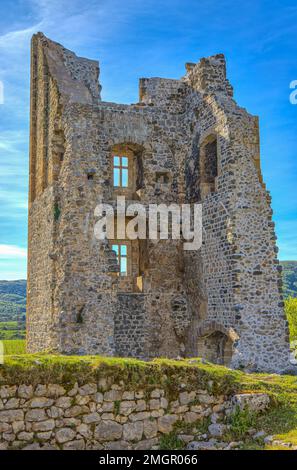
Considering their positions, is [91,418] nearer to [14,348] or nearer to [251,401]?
[251,401]

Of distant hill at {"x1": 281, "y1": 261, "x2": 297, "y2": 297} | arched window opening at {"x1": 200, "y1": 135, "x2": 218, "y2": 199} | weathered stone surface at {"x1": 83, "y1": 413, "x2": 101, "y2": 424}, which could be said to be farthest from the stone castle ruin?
distant hill at {"x1": 281, "y1": 261, "x2": 297, "y2": 297}

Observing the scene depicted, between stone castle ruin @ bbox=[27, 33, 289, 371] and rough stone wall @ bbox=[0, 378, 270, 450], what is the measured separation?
5.88m

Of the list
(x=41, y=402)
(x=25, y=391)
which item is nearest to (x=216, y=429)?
(x=41, y=402)

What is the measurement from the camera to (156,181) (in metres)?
19.9

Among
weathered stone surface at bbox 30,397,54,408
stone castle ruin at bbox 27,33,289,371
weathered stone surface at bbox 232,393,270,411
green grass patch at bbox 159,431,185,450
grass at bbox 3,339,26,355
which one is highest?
stone castle ruin at bbox 27,33,289,371

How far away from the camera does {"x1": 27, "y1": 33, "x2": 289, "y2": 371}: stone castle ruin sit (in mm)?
16203

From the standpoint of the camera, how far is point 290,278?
135m

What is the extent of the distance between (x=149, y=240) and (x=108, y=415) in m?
11.1

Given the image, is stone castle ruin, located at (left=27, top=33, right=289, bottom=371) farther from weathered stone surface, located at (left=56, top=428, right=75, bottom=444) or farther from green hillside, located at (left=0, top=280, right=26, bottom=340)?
green hillside, located at (left=0, top=280, right=26, bottom=340)

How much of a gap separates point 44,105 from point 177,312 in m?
8.73

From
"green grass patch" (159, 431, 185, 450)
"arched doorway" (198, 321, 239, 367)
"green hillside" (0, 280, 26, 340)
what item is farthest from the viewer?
"green hillside" (0, 280, 26, 340)

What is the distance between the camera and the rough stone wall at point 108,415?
8062 mm

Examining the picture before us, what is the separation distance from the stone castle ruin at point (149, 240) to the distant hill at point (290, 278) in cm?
9855
